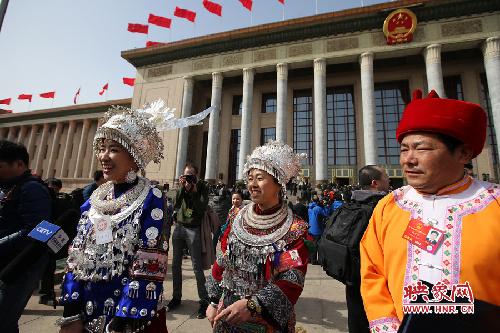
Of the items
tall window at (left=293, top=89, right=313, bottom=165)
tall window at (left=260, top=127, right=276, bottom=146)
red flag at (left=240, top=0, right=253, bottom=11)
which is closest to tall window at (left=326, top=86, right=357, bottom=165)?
tall window at (left=293, top=89, right=313, bottom=165)

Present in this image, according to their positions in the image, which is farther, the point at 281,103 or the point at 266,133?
the point at 266,133

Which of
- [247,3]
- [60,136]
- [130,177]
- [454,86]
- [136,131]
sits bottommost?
[130,177]

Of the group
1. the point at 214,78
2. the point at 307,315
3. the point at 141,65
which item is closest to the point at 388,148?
the point at 214,78

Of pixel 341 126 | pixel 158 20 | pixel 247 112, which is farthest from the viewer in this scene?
pixel 341 126

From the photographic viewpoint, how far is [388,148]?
19.9 metres

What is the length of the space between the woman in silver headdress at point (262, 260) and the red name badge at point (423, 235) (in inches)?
24.9

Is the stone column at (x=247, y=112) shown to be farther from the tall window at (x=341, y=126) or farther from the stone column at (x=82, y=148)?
the stone column at (x=82, y=148)

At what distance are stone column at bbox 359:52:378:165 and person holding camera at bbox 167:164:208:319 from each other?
15615 mm

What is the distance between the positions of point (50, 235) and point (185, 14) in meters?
24.5

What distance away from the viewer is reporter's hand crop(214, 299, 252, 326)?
1307mm

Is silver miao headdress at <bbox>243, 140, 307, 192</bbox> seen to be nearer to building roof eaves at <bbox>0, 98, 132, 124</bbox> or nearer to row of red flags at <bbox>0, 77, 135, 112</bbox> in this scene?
building roof eaves at <bbox>0, 98, 132, 124</bbox>

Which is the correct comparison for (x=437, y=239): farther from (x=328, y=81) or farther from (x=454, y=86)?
(x=454, y=86)

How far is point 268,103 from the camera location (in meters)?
24.1

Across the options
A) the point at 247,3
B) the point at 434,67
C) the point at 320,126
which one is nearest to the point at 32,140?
the point at 247,3
